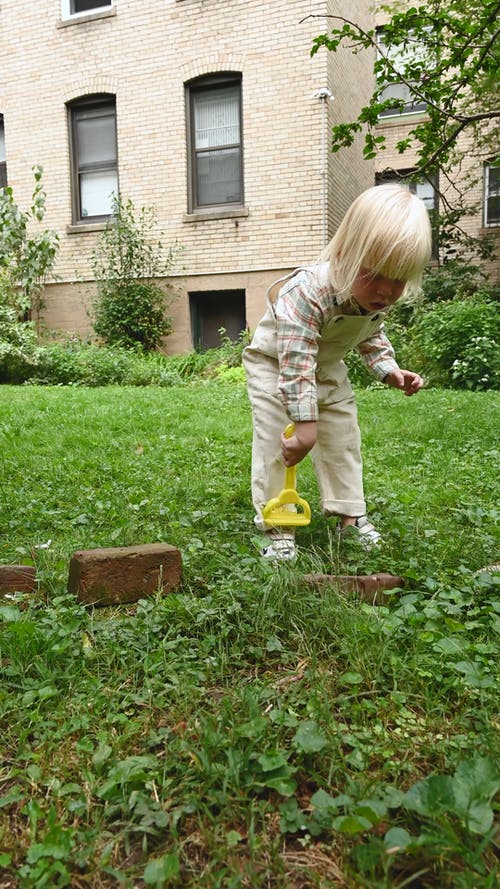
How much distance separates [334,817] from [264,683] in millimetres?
448

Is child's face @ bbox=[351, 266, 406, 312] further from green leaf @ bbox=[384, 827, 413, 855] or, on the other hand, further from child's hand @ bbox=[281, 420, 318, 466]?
green leaf @ bbox=[384, 827, 413, 855]

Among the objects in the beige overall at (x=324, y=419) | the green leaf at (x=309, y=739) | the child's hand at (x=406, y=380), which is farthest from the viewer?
the child's hand at (x=406, y=380)

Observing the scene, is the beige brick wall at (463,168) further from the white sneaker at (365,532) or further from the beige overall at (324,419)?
the white sneaker at (365,532)

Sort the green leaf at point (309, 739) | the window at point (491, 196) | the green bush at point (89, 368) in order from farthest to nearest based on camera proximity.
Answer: the window at point (491, 196)
the green bush at point (89, 368)
the green leaf at point (309, 739)

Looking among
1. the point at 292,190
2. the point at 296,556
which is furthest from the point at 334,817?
the point at 292,190

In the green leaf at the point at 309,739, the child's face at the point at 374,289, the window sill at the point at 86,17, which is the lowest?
the green leaf at the point at 309,739

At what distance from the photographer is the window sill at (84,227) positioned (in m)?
12.0

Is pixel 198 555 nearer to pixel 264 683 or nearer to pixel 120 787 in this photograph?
pixel 264 683

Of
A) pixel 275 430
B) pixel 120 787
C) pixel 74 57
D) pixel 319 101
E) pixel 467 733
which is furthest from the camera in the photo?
pixel 74 57

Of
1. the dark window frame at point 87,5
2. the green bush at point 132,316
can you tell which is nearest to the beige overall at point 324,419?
the green bush at point 132,316

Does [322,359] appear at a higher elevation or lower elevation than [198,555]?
higher

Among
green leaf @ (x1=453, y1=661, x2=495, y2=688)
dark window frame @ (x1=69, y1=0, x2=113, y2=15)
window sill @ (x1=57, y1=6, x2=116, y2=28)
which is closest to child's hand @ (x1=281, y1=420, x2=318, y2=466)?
green leaf @ (x1=453, y1=661, x2=495, y2=688)

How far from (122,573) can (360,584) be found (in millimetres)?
756

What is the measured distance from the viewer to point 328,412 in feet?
9.45
